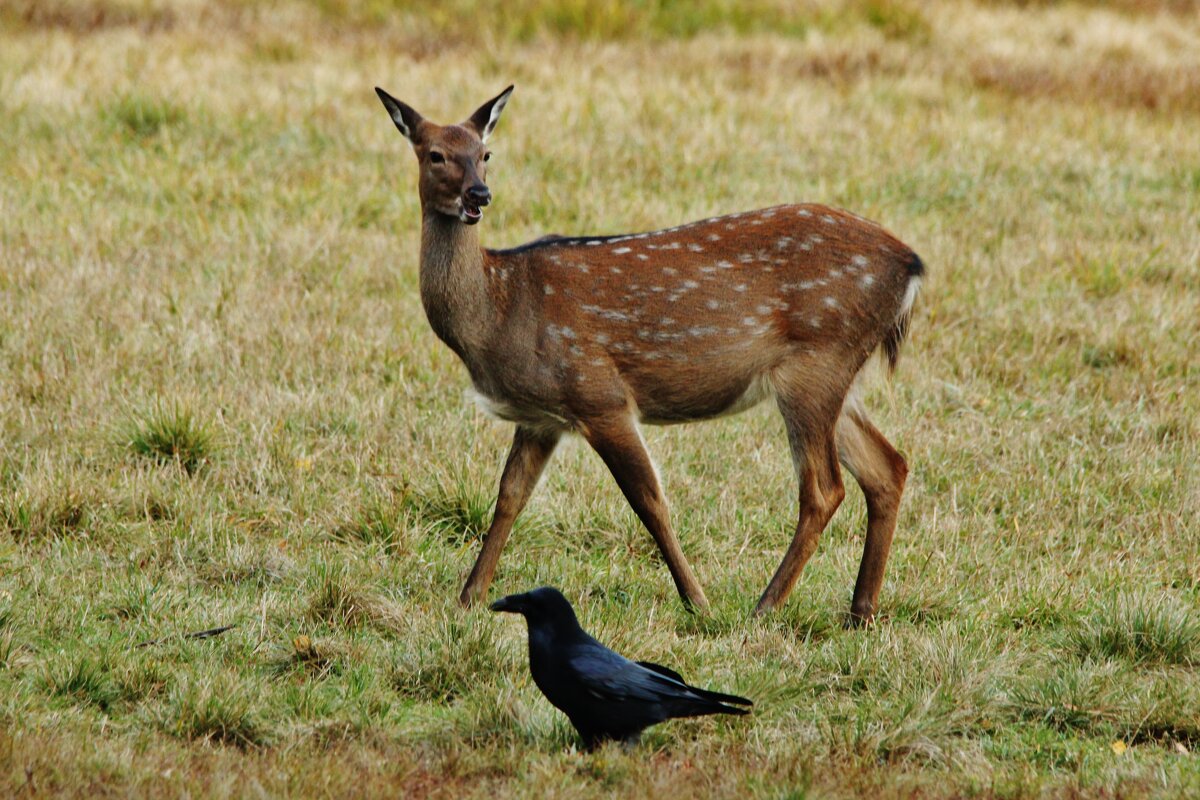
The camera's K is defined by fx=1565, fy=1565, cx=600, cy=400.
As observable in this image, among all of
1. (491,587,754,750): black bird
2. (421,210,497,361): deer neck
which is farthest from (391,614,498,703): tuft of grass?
(421,210,497,361): deer neck

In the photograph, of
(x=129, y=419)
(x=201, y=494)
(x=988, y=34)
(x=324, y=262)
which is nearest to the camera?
(x=201, y=494)

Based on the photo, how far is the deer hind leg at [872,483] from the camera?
624 cm

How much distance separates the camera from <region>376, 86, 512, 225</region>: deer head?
5.85 meters

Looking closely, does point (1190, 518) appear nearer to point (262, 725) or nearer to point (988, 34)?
point (262, 725)

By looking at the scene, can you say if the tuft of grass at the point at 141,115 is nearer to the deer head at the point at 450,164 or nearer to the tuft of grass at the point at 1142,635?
the deer head at the point at 450,164

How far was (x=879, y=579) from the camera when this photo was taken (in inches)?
246

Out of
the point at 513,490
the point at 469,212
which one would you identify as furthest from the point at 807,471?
the point at 469,212

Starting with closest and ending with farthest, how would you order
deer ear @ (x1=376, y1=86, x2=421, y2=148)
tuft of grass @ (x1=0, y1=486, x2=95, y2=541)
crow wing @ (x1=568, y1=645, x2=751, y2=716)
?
crow wing @ (x1=568, y1=645, x2=751, y2=716) < deer ear @ (x1=376, y1=86, x2=421, y2=148) < tuft of grass @ (x1=0, y1=486, x2=95, y2=541)

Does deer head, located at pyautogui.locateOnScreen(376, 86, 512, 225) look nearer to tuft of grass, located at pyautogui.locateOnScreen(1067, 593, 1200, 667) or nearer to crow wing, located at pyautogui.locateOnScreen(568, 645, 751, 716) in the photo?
crow wing, located at pyautogui.locateOnScreen(568, 645, 751, 716)

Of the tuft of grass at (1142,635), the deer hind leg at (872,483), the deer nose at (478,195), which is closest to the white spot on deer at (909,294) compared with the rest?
the deer hind leg at (872,483)

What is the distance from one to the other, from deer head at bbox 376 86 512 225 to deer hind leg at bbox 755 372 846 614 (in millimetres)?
1427

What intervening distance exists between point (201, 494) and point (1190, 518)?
4467mm

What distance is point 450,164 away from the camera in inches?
233

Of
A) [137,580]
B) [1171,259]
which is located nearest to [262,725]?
[137,580]
